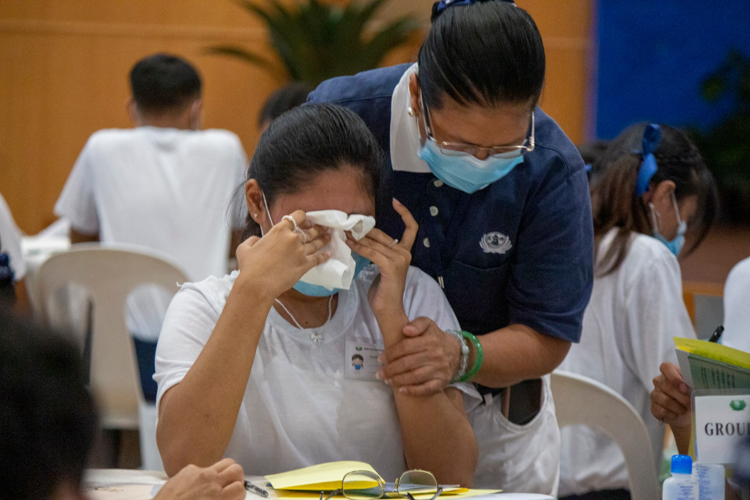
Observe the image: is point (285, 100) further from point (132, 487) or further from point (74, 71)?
point (74, 71)

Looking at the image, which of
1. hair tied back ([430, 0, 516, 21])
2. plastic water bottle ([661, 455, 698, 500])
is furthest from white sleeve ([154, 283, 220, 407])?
plastic water bottle ([661, 455, 698, 500])

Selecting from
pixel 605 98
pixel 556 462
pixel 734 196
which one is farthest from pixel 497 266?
pixel 734 196

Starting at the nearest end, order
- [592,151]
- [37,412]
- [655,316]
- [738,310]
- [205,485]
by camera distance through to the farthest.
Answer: [37,412] < [205,485] < [738,310] < [655,316] < [592,151]

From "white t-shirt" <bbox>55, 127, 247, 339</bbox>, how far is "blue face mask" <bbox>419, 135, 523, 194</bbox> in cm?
177

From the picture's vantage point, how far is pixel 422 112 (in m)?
1.49

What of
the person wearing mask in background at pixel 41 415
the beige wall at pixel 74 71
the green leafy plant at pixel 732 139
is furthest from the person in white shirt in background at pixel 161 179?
the green leafy plant at pixel 732 139

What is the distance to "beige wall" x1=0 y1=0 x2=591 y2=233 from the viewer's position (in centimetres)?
620

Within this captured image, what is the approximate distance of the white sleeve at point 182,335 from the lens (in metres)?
1.35

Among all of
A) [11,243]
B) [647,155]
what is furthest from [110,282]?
[647,155]

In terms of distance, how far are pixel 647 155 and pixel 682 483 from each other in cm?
131

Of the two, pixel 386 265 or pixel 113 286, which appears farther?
pixel 113 286

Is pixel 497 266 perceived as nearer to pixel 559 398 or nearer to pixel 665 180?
pixel 559 398

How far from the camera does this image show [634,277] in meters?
2.13

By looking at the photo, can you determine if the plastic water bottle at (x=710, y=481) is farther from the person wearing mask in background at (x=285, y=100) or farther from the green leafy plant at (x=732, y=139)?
the green leafy plant at (x=732, y=139)
